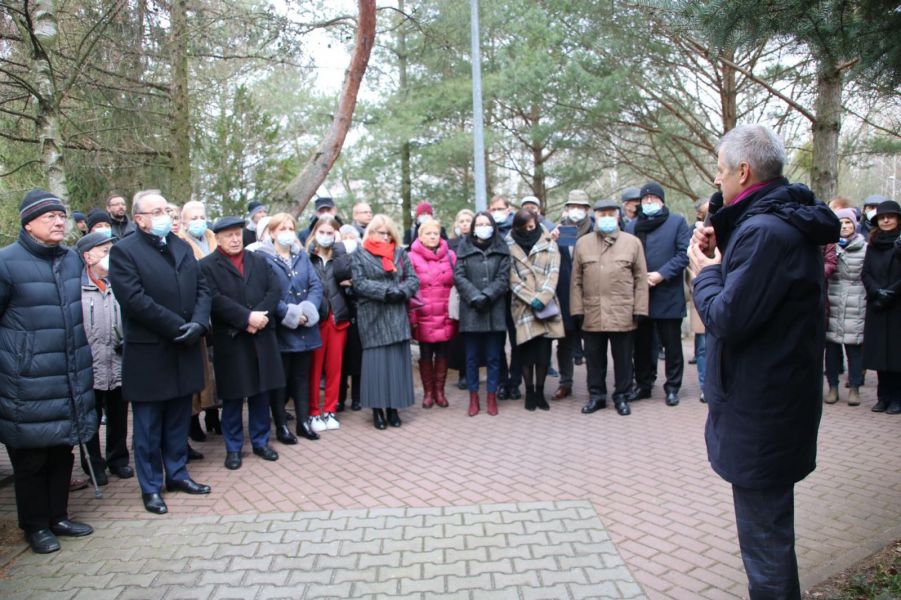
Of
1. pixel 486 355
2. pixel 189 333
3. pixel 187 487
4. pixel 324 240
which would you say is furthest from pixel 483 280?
pixel 187 487

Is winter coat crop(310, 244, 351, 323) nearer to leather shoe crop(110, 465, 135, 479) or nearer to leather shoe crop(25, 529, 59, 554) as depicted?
leather shoe crop(110, 465, 135, 479)

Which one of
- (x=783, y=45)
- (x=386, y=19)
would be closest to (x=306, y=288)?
(x=783, y=45)

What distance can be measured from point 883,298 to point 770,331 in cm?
508

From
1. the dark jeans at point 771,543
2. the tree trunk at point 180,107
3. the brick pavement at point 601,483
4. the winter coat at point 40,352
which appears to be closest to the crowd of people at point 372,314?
the winter coat at point 40,352

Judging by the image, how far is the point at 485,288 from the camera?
698 centimetres

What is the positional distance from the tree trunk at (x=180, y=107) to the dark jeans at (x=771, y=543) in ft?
29.4

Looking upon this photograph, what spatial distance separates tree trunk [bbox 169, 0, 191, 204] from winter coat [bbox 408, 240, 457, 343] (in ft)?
14.4

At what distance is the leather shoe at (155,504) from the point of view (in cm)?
460

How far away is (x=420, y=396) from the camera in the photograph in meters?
8.14

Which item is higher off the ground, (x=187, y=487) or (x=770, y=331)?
(x=770, y=331)

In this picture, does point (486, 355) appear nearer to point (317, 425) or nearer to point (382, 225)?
point (382, 225)

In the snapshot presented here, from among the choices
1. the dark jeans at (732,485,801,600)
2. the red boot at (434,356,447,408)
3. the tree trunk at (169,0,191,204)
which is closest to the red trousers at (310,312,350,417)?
the red boot at (434,356,447,408)

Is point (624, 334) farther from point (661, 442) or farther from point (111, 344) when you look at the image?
point (111, 344)

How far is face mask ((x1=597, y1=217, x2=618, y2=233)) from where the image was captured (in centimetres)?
689
